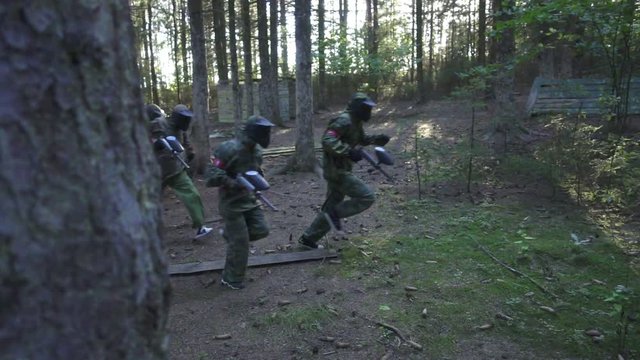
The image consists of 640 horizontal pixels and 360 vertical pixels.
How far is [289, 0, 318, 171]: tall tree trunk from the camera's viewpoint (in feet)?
33.7

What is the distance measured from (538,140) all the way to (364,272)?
8071 mm

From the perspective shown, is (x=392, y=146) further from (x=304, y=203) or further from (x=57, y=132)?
(x=57, y=132)

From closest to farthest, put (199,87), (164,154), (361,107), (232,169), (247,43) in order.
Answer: (232,169) → (361,107) → (164,154) → (199,87) → (247,43)

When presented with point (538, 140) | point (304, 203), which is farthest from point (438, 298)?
point (538, 140)

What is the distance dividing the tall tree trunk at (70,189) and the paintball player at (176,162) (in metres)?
6.09

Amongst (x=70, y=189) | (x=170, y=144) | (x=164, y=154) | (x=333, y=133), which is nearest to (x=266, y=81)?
(x=164, y=154)

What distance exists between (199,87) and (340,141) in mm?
5356

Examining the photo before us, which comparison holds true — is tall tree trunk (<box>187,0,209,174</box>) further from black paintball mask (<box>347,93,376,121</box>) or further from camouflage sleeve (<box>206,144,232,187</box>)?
camouflage sleeve (<box>206,144,232,187</box>)

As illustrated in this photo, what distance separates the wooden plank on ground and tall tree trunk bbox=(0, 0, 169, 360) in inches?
196

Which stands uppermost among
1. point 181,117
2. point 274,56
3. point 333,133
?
point 274,56

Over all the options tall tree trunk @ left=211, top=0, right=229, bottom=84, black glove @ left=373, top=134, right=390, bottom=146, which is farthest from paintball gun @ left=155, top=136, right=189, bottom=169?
tall tree trunk @ left=211, top=0, right=229, bottom=84

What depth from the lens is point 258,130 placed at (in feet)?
17.9

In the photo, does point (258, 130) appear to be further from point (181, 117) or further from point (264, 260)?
point (181, 117)

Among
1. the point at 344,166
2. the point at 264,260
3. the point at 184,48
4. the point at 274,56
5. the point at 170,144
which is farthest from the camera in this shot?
the point at 184,48
